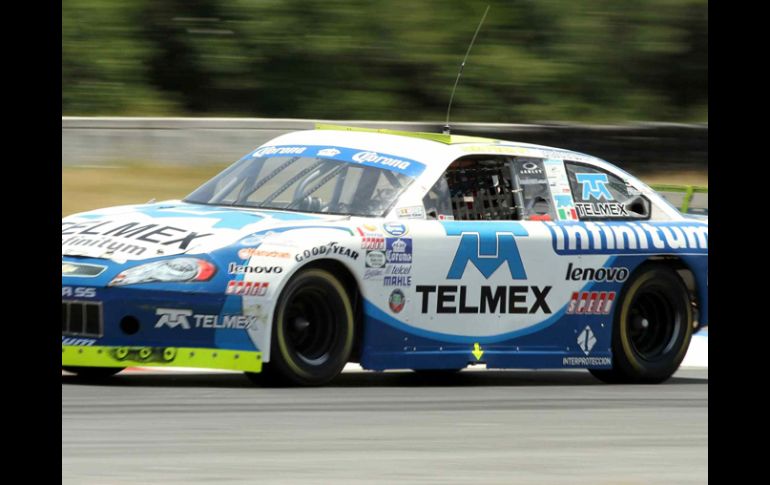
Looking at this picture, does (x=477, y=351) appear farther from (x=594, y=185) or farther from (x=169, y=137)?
(x=169, y=137)

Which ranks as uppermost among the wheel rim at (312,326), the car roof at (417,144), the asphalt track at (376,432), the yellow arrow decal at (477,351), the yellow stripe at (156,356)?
the car roof at (417,144)

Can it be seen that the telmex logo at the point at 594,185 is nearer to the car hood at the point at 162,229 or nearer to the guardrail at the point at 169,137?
the car hood at the point at 162,229

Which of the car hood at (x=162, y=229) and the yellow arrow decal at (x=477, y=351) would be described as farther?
the yellow arrow decal at (x=477, y=351)

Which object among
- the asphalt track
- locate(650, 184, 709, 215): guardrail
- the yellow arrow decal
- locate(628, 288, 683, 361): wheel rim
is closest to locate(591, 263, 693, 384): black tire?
locate(628, 288, 683, 361): wheel rim

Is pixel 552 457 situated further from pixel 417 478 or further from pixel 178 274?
pixel 178 274

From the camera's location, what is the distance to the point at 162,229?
8.27 m

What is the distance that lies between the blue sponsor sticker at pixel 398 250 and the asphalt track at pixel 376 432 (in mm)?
799

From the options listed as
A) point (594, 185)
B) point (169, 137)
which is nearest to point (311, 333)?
point (594, 185)

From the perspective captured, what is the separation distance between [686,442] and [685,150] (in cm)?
1279

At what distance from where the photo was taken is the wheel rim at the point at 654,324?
9891 millimetres

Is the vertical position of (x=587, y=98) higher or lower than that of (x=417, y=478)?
higher

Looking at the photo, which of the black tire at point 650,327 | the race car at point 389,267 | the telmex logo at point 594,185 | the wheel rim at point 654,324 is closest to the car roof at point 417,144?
the race car at point 389,267
